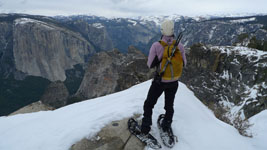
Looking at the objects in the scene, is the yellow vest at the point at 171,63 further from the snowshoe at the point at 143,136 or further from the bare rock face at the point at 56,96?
the bare rock face at the point at 56,96

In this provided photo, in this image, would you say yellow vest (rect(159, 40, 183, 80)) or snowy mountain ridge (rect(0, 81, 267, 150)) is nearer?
yellow vest (rect(159, 40, 183, 80))

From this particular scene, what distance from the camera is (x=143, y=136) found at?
16.7 ft

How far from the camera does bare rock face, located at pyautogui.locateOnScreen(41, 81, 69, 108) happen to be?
11811 centimetres

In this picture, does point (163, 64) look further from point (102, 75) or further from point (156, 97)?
point (102, 75)

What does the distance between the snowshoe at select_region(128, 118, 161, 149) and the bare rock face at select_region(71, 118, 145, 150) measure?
126mm

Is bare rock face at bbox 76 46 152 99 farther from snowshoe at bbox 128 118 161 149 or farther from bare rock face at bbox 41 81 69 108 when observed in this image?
snowshoe at bbox 128 118 161 149

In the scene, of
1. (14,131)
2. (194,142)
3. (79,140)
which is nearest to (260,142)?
(194,142)

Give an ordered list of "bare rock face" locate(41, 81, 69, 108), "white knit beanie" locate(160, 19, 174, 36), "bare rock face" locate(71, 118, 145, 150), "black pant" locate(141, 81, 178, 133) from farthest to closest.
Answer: "bare rock face" locate(41, 81, 69, 108), "black pant" locate(141, 81, 178, 133), "bare rock face" locate(71, 118, 145, 150), "white knit beanie" locate(160, 19, 174, 36)

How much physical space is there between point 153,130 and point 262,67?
2642cm

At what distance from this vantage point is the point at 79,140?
4973mm

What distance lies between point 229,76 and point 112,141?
31314mm

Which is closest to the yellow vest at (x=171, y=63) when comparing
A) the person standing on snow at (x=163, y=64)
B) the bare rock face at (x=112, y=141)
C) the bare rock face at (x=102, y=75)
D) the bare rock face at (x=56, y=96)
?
the person standing on snow at (x=163, y=64)

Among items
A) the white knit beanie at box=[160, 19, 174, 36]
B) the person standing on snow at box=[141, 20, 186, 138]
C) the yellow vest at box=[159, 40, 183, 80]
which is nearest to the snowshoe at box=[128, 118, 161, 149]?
the person standing on snow at box=[141, 20, 186, 138]

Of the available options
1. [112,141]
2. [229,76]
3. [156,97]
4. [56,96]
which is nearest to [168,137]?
[156,97]
